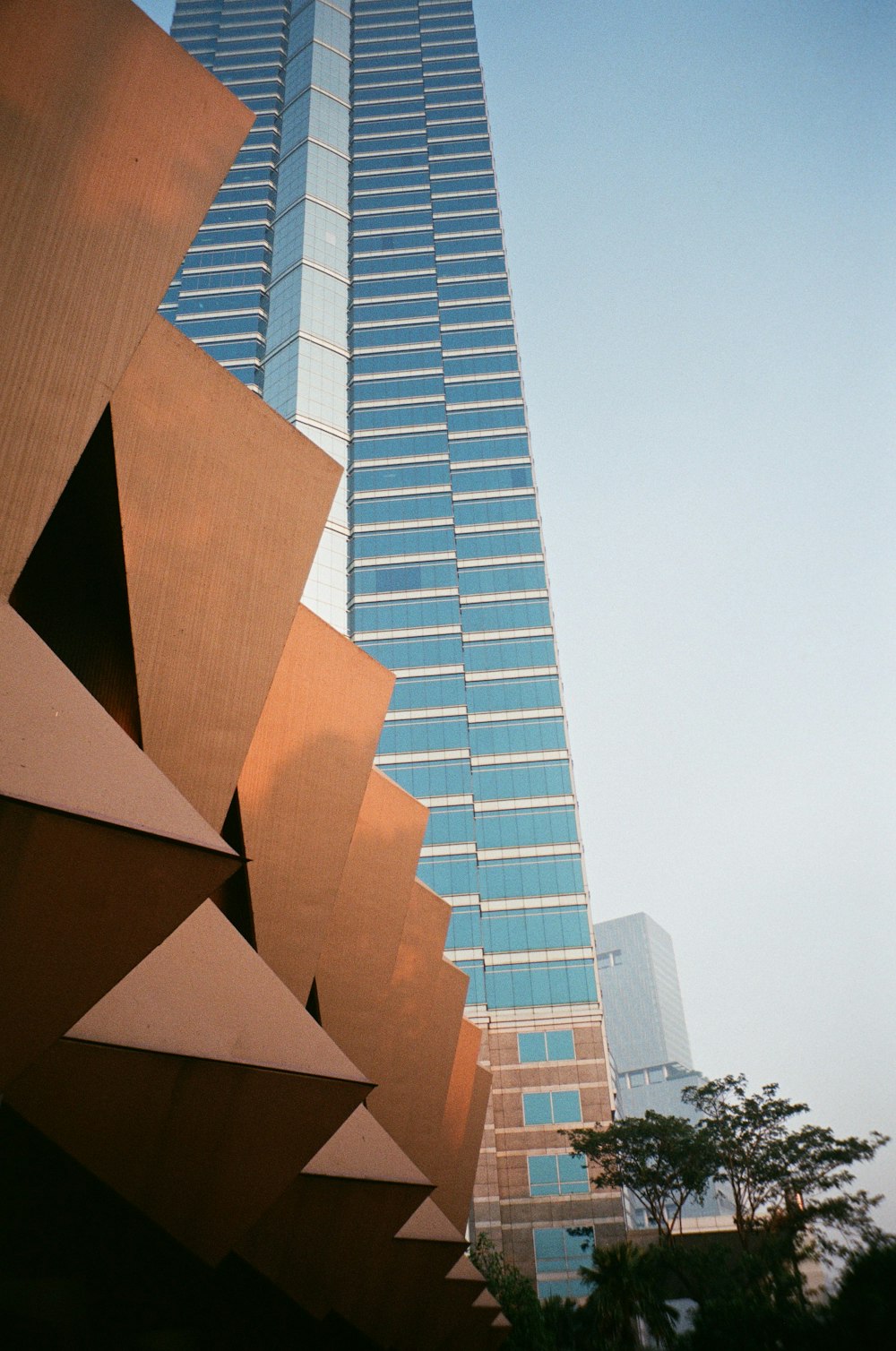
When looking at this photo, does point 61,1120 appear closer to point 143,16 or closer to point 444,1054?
point 143,16

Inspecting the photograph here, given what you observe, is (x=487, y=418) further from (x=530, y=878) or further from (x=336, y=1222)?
(x=336, y=1222)

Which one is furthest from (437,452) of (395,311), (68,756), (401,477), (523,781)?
(68,756)

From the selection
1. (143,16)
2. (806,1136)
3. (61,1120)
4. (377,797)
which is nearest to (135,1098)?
(61,1120)

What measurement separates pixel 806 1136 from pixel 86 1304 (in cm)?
3113

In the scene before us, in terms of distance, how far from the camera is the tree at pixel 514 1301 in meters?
26.6

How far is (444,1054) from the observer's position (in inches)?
976

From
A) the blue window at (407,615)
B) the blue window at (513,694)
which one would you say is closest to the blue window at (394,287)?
the blue window at (407,615)

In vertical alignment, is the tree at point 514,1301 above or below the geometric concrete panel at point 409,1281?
below

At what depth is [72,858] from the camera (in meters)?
5.92

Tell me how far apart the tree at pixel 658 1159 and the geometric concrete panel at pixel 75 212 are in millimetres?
34886

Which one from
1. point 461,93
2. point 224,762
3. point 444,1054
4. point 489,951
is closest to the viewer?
point 224,762

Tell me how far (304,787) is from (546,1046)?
37.6 metres

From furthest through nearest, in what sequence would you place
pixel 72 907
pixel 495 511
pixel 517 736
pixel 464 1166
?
1. pixel 495 511
2. pixel 517 736
3. pixel 464 1166
4. pixel 72 907

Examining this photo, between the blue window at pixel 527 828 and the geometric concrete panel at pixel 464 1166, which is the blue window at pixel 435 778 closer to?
the blue window at pixel 527 828
